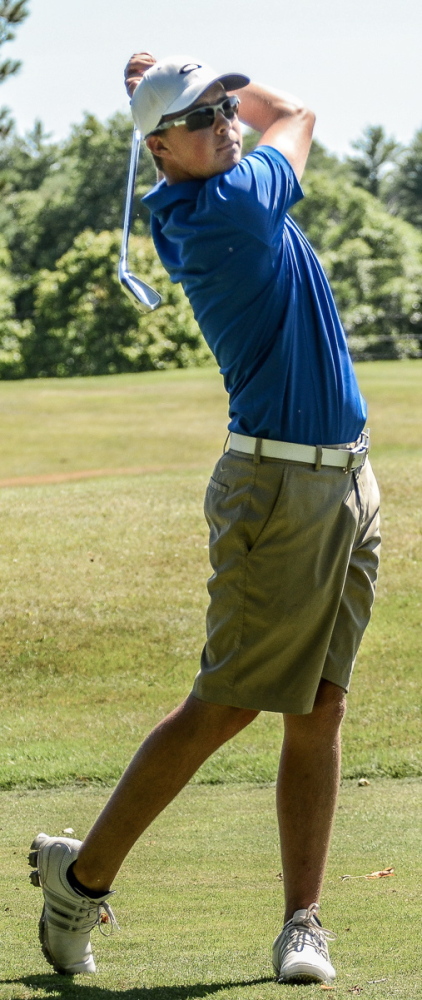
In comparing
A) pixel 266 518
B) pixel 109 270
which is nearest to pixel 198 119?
pixel 266 518

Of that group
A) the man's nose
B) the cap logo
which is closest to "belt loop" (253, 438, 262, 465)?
the man's nose

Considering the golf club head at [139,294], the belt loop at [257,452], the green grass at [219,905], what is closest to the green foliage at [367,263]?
the green grass at [219,905]

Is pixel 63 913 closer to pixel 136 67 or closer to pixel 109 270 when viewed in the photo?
pixel 136 67

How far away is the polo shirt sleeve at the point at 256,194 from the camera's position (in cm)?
254

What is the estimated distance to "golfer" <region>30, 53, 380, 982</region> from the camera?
2670 mm

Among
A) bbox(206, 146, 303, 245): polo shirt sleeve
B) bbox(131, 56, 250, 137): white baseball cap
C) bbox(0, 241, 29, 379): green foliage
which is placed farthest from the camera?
bbox(0, 241, 29, 379): green foliage

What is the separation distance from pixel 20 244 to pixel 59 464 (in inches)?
1958

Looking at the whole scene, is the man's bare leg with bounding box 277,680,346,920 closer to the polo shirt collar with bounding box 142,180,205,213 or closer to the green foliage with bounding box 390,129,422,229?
the polo shirt collar with bounding box 142,180,205,213

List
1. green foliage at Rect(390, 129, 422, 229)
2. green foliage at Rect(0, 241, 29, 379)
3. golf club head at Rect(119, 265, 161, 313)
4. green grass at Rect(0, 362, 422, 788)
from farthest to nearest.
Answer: green foliage at Rect(390, 129, 422, 229), green foliage at Rect(0, 241, 29, 379), green grass at Rect(0, 362, 422, 788), golf club head at Rect(119, 265, 161, 313)

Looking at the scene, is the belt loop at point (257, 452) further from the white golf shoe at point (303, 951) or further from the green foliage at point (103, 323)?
the green foliage at point (103, 323)

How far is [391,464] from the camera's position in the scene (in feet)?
36.4

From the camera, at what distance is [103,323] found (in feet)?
161

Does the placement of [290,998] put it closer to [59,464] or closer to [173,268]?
[173,268]

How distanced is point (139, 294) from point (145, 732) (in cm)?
317
